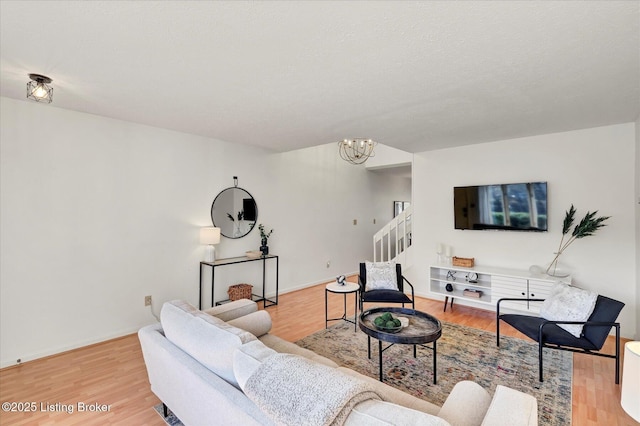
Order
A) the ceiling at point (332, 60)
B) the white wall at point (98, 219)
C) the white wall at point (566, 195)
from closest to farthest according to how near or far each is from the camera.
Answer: the ceiling at point (332, 60) < the white wall at point (98, 219) < the white wall at point (566, 195)

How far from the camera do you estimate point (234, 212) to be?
4531 millimetres

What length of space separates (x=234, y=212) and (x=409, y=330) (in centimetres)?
305

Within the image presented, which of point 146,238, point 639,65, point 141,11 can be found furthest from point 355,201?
point 141,11

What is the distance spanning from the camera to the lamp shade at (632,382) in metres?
1.08

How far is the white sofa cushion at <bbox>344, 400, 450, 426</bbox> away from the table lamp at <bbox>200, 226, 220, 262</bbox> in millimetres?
3379

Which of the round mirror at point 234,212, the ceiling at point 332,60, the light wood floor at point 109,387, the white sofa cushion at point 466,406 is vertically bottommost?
the light wood floor at point 109,387

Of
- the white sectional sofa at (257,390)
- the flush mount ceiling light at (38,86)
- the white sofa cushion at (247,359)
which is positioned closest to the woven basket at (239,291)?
the white sectional sofa at (257,390)

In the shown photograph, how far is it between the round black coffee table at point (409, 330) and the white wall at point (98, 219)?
8.22ft

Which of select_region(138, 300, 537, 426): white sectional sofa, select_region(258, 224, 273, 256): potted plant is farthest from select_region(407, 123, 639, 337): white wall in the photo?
select_region(138, 300, 537, 426): white sectional sofa

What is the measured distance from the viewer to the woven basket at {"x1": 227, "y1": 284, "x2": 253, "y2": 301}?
4297 millimetres

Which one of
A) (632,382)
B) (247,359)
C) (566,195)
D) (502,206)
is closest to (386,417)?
(247,359)

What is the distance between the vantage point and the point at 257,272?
4855 millimetres

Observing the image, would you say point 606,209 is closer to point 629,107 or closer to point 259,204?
point 629,107

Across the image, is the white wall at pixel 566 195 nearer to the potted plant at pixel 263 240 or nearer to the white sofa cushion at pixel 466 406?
the potted plant at pixel 263 240
